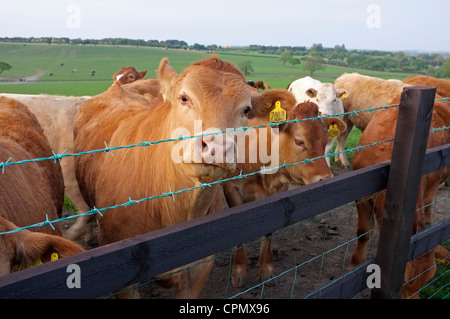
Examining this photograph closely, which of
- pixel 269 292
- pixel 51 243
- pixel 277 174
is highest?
pixel 51 243

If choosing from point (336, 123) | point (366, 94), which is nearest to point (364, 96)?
point (366, 94)

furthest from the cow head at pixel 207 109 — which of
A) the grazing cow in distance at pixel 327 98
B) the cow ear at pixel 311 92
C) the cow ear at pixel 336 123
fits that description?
the cow ear at pixel 311 92

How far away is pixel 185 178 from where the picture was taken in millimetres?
2787

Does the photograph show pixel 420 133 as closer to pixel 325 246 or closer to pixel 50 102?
pixel 325 246

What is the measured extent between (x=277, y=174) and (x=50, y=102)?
14.1 ft

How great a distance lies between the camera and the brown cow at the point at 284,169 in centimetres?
463

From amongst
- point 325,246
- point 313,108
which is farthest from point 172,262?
point 325,246

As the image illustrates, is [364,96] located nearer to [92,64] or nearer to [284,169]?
[284,169]

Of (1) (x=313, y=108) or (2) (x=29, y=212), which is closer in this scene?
(2) (x=29, y=212)

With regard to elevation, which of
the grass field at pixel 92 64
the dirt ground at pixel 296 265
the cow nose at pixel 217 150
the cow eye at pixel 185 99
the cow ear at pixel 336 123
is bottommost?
the dirt ground at pixel 296 265

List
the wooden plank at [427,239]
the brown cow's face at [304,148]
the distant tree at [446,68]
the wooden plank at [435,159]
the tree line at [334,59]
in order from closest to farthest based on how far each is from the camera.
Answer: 1. the wooden plank at [435,159]
2. the wooden plank at [427,239]
3. the brown cow's face at [304,148]
4. the distant tree at [446,68]
5. the tree line at [334,59]

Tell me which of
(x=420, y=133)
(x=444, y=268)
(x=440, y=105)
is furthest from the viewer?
(x=440, y=105)

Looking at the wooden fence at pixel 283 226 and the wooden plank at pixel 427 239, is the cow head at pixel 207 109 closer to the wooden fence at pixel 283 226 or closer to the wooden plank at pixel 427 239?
the wooden fence at pixel 283 226

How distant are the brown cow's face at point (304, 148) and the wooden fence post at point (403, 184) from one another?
211 centimetres
